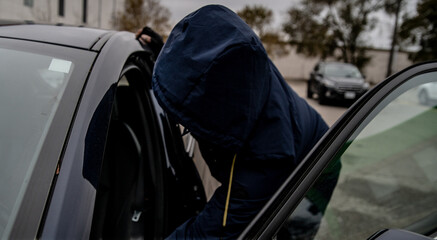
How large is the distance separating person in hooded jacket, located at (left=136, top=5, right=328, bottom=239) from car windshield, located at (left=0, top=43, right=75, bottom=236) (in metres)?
0.34

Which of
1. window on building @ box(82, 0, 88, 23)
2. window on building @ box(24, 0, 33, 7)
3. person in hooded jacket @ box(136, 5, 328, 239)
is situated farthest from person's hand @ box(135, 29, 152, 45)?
window on building @ box(82, 0, 88, 23)

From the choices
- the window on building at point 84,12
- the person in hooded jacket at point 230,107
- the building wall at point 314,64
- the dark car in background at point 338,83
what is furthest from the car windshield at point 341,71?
the building wall at point 314,64

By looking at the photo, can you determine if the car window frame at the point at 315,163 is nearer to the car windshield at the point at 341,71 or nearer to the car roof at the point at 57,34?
the car roof at the point at 57,34

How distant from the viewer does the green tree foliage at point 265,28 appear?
26.1m

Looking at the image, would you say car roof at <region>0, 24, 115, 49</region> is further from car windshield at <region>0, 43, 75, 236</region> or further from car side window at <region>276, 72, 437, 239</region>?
car side window at <region>276, 72, 437, 239</region>

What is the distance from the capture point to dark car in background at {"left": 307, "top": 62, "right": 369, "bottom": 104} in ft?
41.3

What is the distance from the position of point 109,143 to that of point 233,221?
88 cm

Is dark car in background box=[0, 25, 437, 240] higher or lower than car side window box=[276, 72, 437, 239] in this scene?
higher

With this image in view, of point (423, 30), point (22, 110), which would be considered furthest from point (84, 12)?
point (22, 110)

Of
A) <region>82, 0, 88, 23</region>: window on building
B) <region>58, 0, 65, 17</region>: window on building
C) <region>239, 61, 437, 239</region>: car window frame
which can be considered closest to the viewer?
<region>239, 61, 437, 239</region>: car window frame

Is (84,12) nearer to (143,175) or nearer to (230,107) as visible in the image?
(143,175)

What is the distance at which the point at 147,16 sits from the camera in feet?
64.4

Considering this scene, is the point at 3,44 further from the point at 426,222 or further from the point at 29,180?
the point at 426,222

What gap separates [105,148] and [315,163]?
87cm
